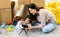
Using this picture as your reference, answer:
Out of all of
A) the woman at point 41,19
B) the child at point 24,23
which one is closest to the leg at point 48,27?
the woman at point 41,19

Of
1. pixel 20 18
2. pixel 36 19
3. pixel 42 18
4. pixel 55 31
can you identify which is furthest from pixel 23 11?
pixel 55 31

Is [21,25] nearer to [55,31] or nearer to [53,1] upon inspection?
[55,31]

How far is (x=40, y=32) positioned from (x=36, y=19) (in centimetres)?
34

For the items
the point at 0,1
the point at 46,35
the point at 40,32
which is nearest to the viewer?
the point at 46,35

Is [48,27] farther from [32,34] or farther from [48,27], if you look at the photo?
[32,34]

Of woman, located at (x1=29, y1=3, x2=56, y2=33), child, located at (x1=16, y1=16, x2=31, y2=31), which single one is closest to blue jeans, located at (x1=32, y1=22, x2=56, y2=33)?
woman, located at (x1=29, y1=3, x2=56, y2=33)

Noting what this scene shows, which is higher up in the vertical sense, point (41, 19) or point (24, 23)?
point (41, 19)

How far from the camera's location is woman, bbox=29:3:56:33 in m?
2.86

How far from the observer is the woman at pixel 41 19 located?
9.39ft

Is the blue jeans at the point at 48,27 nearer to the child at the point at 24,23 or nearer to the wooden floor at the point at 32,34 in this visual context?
the wooden floor at the point at 32,34

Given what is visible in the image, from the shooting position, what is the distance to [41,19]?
2.86 metres

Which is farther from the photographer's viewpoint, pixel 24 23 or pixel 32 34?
pixel 24 23

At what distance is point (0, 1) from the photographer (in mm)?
3258

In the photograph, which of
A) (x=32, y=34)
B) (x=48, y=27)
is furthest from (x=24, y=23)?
(x=48, y=27)
